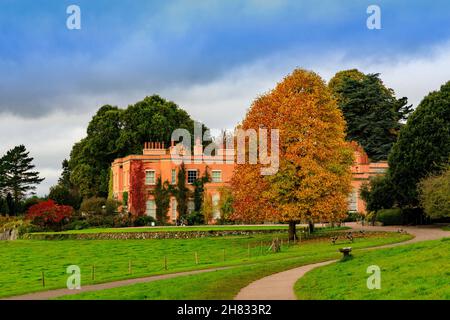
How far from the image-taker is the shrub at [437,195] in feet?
138

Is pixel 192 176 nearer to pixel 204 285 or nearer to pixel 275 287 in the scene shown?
pixel 204 285

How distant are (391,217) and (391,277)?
34091 mm

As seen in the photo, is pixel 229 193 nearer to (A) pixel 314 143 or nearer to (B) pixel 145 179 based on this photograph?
(B) pixel 145 179

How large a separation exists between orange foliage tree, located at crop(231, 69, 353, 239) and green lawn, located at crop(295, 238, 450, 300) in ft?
49.6

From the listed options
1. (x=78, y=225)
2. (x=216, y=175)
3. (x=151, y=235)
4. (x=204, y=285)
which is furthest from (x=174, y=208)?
(x=204, y=285)

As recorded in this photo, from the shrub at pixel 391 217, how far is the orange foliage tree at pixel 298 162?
10.1m

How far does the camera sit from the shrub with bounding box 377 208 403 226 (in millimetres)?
51969

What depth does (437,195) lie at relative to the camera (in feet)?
141

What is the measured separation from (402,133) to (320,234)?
13.2m

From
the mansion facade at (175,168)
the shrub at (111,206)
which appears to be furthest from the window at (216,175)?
the shrub at (111,206)

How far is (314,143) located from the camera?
41.6 metres

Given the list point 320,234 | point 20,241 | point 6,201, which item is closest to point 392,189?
point 320,234

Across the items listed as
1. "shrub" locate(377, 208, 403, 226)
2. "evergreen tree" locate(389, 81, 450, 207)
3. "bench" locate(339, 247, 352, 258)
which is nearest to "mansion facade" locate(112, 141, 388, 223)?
"shrub" locate(377, 208, 403, 226)

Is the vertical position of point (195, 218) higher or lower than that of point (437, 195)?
lower
